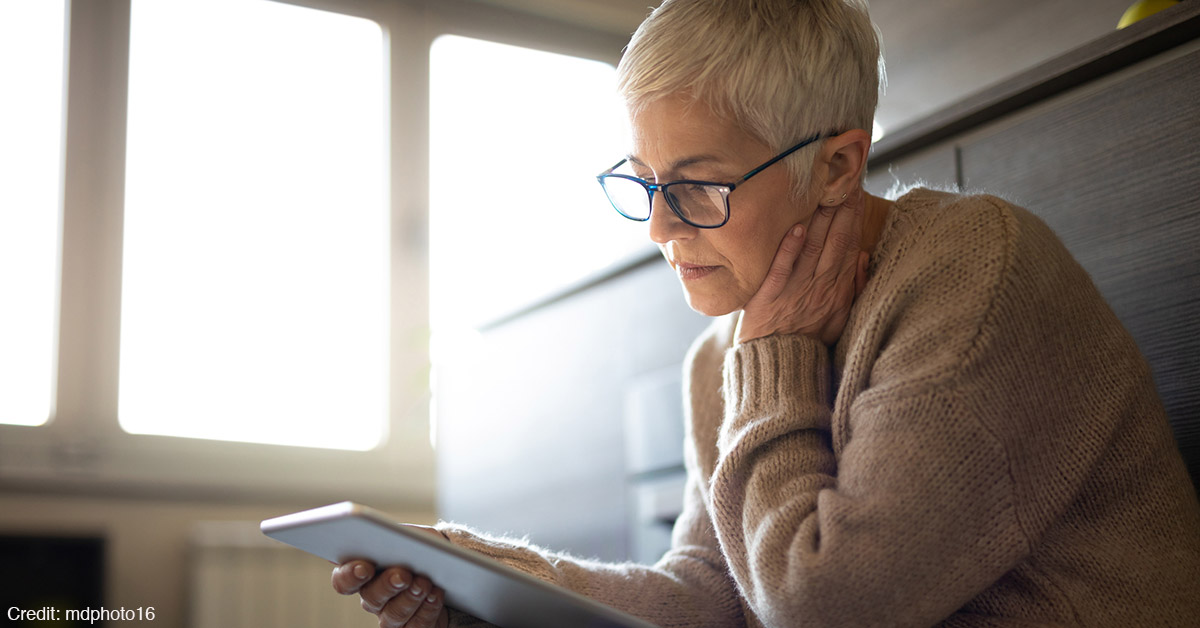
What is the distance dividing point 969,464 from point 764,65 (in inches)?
17.0

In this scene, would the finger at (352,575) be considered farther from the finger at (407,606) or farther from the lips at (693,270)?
the lips at (693,270)

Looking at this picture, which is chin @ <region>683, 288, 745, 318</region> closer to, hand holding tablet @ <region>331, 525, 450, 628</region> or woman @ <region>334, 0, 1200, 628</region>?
woman @ <region>334, 0, 1200, 628</region>

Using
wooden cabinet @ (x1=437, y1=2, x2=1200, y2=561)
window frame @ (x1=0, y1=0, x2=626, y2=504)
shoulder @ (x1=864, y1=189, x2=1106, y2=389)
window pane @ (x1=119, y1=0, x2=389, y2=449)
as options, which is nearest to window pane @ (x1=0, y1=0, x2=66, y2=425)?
window frame @ (x1=0, y1=0, x2=626, y2=504)

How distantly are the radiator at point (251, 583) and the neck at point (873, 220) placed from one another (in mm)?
2088

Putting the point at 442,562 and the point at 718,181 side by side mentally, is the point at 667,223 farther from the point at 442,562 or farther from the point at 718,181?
the point at 442,562

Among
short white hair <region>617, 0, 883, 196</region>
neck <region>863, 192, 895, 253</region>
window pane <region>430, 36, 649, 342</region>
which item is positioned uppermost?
window pane <region>430, 36, 649, 342</region>

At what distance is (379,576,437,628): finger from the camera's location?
0.84 m

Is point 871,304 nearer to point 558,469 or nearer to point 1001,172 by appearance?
point 1001,172

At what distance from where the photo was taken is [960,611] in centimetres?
84

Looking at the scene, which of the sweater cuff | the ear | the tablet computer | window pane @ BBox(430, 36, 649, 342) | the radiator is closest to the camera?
the tablet computer

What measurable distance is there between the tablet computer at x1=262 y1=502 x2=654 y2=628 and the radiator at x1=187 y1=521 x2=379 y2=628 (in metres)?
2.01

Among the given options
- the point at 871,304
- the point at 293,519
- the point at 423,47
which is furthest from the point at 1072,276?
the point at 423,47

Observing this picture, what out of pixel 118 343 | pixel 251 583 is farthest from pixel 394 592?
pixel 118 343

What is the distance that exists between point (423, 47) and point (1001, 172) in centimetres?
269
